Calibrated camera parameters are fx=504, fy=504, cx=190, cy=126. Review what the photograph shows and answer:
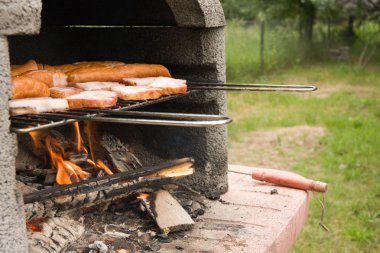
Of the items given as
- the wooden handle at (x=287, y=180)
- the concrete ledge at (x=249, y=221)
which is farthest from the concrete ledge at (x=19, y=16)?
the wooden handle at (x=287, y=180)

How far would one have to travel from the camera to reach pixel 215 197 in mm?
3051

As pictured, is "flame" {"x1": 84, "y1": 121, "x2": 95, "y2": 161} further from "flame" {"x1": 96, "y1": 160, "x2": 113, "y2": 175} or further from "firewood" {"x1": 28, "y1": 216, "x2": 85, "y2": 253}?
"firewood" {"x1": 28, "y1": 216, "x2": 85, "y2": 253}

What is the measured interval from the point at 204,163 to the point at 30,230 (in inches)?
44.7

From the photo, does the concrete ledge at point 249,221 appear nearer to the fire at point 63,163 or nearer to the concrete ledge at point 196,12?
the fire at point 63,163

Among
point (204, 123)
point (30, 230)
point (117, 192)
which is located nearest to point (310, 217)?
point (117, 192)

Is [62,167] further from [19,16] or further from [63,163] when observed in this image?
[19,16]

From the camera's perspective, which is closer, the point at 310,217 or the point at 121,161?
the point at 121,161

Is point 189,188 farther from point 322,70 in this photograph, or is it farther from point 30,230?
point 322,70

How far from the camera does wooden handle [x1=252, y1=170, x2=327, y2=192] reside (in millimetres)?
3156

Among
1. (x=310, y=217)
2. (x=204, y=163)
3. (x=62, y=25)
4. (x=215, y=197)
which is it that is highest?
(x=62, y=25)

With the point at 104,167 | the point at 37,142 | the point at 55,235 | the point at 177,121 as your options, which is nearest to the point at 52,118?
the point at 177,121

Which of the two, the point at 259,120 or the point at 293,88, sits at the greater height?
the point at 293,88

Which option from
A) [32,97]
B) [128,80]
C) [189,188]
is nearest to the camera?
[32,97]

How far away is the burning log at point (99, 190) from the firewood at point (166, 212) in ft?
0.23
